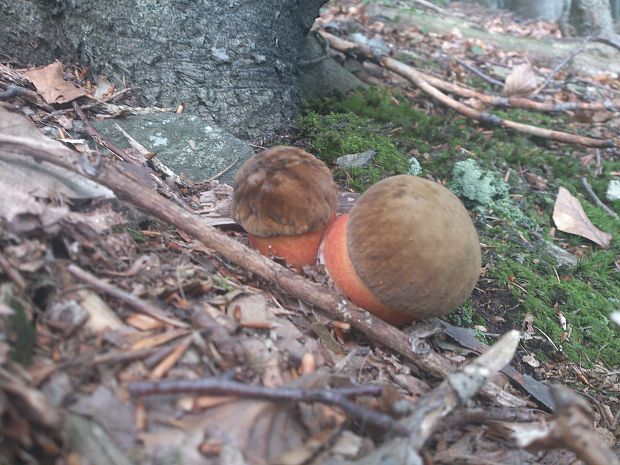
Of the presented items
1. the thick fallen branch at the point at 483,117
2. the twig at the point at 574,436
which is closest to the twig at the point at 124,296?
the twig at the point at 574,436

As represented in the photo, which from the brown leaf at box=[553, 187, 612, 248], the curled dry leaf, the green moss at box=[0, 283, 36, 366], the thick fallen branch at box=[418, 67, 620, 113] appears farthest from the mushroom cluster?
the curled dry leaf

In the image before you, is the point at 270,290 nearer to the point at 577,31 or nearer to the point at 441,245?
the point at 441,245

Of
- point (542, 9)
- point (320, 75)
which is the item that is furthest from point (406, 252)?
point (542, 9)

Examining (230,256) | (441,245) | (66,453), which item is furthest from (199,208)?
(66,453)

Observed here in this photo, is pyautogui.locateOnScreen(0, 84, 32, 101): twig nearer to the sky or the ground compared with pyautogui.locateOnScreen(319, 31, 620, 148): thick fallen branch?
nearer to the sky

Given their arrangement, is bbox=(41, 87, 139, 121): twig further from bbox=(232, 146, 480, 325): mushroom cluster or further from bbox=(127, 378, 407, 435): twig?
bbox=(127, 378, 407, 435): twig

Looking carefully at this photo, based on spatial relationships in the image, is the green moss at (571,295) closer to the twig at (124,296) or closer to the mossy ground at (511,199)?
the mossy ground at (511,199)
